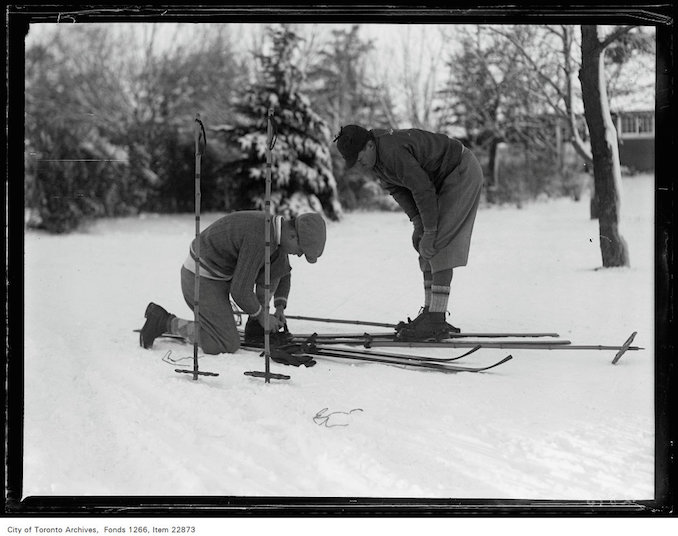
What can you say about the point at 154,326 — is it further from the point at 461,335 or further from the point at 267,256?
the point at 461,335

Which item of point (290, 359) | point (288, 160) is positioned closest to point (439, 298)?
point (290, 359)

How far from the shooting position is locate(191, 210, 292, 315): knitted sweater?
3641mm

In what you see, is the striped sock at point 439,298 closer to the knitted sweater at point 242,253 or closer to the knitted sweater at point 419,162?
the knitted sweater at point 419,162

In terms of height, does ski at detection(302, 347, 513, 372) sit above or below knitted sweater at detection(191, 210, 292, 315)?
below

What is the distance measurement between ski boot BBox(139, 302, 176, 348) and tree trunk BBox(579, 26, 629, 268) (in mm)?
3049

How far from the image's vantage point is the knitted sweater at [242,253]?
3.64 m

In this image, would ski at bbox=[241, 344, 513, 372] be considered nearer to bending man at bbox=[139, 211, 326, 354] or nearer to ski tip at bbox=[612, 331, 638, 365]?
bending man at bbox=[139, 211, 326, 354]

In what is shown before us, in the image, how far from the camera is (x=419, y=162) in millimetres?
4012

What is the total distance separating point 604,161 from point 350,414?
3.30 metres

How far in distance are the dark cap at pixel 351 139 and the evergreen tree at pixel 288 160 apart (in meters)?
4.09

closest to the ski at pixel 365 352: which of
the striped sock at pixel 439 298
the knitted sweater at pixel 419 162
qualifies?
the striped sock at pixel 439 298

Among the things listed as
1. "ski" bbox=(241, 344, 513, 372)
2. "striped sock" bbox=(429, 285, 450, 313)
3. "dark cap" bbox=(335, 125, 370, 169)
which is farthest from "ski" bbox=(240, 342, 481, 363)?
"dark cap" bbox=(335, 125, 370, 169)

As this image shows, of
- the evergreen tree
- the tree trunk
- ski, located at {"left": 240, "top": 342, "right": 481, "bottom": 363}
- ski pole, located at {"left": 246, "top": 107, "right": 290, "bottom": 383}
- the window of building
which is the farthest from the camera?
the evergreen tree

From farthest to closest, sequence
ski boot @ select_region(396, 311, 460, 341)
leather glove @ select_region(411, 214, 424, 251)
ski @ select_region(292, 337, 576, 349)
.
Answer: leather glove @ select_region(411, 214, 424, 251), ski boot @ select_region(396, 311, 460, 341), ski @ select_region(292, 337, 576, 349)
